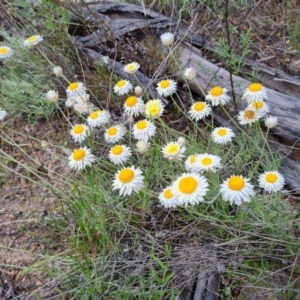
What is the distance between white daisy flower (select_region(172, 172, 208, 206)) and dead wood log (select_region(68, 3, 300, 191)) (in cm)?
65

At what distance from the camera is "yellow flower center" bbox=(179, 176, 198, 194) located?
63.5 inches

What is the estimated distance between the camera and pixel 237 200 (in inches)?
63.9

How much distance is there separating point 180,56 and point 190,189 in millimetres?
1450

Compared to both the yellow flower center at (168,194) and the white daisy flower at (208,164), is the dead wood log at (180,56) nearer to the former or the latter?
the white daisy flower at (208,164)

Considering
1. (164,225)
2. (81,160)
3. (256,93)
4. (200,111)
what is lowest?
(164,225)

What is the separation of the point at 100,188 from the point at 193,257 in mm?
574

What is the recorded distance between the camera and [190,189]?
5.29 ft

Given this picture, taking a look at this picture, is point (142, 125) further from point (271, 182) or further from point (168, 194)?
point (271, 182)

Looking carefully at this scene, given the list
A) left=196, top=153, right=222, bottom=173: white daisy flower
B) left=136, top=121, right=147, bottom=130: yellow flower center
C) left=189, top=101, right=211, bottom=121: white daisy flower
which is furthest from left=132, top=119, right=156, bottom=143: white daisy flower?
left=196, top=153, right=222, bottom=173: white daisy flower

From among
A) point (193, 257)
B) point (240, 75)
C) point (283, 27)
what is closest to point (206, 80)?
point (240, 75)

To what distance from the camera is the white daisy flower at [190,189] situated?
160 cm

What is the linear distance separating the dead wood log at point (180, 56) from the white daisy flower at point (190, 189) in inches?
25.7

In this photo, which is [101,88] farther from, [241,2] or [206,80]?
[241,2]

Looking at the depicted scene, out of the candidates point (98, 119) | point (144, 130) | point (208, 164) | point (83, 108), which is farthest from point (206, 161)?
point (83, 108)
